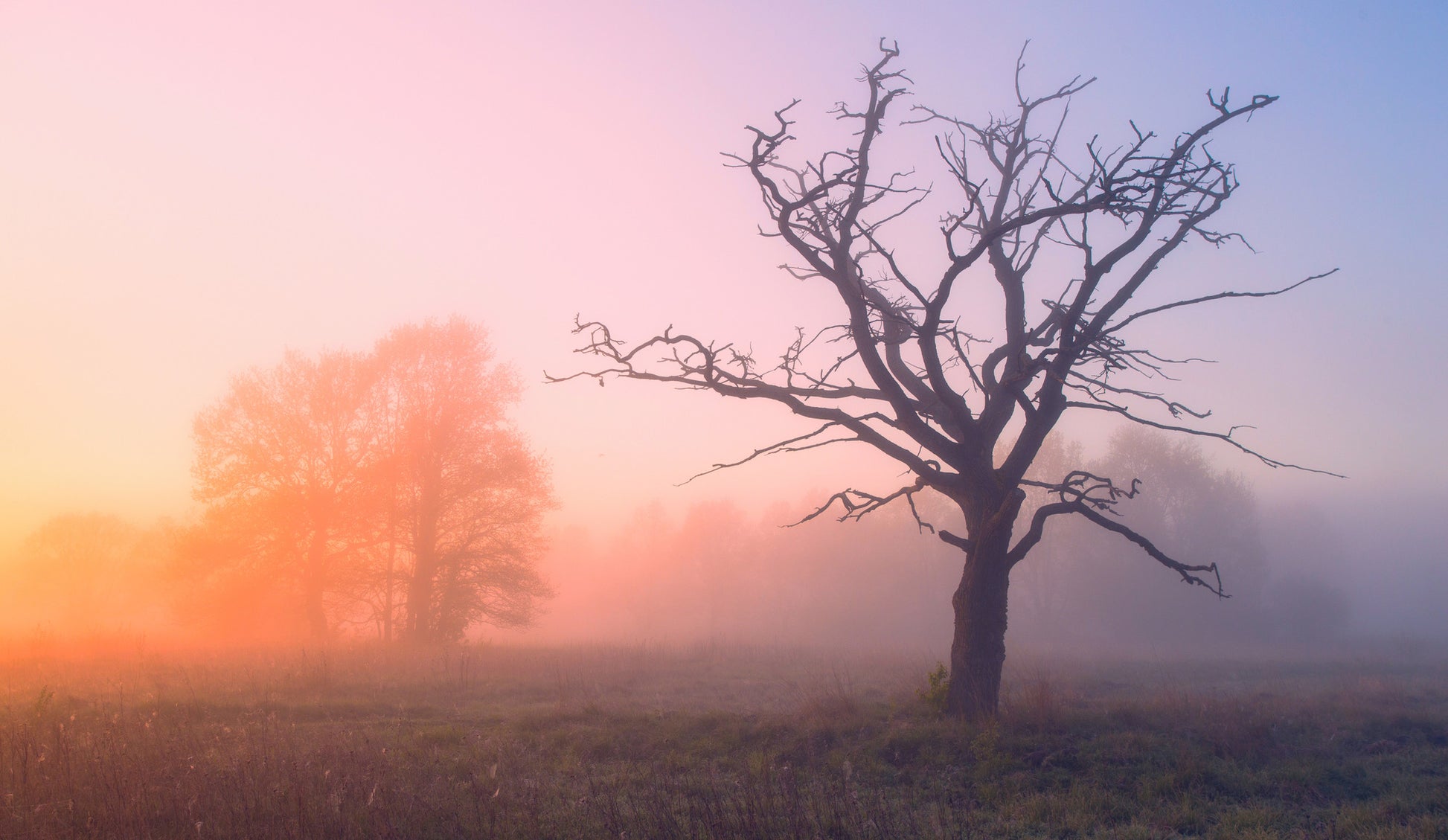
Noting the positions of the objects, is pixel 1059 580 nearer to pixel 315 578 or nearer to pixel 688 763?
pixel 315 578

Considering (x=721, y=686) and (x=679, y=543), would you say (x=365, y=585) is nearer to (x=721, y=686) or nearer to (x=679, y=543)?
(x=721, y=686)

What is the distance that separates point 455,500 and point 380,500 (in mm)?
2569

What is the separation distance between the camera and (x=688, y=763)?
7.57 m

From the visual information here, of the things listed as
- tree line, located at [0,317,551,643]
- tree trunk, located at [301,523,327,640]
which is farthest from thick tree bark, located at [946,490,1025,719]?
tree trunk, located at [301,523,327,640]

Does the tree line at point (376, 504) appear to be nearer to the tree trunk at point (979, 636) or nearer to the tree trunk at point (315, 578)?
the tree trunk at point (315, 578)

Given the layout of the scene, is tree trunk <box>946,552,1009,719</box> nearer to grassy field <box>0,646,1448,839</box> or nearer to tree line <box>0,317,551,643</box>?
grassy field <box>0,646,1448,839</box>

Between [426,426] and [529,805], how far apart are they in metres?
18.9

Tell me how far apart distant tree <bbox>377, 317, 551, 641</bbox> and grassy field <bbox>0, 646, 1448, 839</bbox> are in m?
9.73

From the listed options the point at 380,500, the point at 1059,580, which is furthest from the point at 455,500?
the point at 1059,580

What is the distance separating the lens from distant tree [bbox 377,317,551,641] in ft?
73.0

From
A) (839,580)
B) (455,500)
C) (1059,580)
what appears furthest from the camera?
(839,580)

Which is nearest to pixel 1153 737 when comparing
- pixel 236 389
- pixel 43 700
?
pixel 43 700

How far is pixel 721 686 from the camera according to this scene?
14.4m

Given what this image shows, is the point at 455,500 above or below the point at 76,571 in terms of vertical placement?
above
